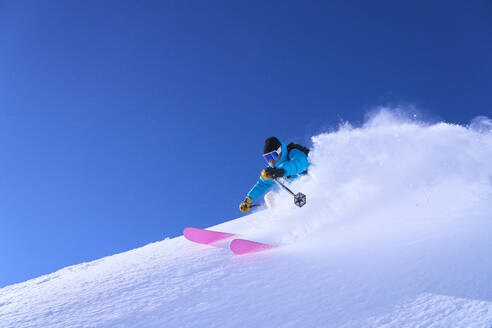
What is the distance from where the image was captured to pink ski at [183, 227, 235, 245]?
5258 mm

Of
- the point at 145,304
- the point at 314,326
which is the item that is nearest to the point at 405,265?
the point at 314,326

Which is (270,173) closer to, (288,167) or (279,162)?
(288,167)

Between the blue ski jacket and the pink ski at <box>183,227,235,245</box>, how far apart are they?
6.65ft

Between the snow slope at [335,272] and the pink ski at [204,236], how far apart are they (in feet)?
0.78

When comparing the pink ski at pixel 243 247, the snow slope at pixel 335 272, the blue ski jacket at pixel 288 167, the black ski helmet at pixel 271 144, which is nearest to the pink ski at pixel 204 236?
the snow slope at pixel 335 272

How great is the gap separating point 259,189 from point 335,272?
4787 millimetres

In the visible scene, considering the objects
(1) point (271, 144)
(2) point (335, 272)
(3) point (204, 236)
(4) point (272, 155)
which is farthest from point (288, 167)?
(2) point (335, 272)

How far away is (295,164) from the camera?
21.8ft

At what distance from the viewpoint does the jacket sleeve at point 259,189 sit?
24.2 ft

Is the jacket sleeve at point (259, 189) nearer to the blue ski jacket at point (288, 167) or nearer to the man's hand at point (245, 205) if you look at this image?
the blue ski jacket at point (288, 167)

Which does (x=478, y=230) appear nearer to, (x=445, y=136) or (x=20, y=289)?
(x=445, y=136)

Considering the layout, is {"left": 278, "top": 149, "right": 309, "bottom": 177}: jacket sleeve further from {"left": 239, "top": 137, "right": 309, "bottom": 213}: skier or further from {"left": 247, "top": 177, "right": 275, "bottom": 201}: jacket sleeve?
{"left": 247, "top": 177, "right": 275, "bottom": 201}: jacket sleeve

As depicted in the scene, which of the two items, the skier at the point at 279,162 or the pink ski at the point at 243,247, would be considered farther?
the skier at the point at 279,162

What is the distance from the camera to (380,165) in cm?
664
